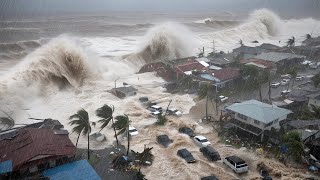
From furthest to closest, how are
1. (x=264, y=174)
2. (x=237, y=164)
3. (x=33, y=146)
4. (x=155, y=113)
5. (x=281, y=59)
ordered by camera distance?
(x=281, y=59) < (x=155, y=113) < (x=237, y=164) < (x=264, y=174) < (x=33, y=146)

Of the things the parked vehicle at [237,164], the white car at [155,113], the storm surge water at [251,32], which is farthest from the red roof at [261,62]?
the parked vehicle at [237,164]

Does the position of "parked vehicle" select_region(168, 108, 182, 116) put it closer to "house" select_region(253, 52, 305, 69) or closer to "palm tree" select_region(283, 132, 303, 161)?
"palm tree" select_region(283, 132, 303, 161)

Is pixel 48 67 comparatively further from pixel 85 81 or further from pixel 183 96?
pixel 183 96

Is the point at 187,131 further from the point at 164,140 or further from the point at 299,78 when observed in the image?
the point at 299,78

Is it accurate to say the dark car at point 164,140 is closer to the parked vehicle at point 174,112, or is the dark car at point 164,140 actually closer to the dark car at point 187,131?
the dark car at point 187,131

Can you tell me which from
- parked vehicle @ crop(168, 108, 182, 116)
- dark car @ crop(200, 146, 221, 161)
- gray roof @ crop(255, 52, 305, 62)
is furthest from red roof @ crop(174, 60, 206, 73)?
dark car @ crop(200, 146, 221, 161)

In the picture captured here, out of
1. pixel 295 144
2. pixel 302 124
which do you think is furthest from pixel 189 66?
pixel 295 144

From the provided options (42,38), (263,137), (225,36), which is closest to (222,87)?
(263,137)
